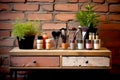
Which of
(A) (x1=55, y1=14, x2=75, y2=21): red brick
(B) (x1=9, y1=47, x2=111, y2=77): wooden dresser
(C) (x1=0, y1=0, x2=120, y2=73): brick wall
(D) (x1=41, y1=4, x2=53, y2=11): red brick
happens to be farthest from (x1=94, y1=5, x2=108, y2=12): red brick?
(B) (x1=9, y1=47, x2=111, y2=77): wooden dresser

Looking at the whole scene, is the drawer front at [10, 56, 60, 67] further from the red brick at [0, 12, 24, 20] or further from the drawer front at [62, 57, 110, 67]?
the red brick at [0, 12, 24, 20]

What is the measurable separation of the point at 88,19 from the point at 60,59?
45 centimetres

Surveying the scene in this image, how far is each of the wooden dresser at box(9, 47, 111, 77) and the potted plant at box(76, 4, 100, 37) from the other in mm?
249

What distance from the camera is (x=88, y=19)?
210 cm

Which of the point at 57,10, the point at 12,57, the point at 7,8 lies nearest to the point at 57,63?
the point at 12,57

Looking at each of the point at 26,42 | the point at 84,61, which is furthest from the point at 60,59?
the point at 26,42

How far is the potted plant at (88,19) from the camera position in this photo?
6.79ft

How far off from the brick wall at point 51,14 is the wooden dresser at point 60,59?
0.44 metres

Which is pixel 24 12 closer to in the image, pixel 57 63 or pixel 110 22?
pixel 57 63

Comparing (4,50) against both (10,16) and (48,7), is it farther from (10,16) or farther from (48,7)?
(48,7)

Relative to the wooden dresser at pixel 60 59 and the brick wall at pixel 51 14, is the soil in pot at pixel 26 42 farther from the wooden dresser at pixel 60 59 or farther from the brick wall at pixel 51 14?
the brick wall at pixel 51 14

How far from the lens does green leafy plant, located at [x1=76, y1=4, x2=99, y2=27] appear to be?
210cm

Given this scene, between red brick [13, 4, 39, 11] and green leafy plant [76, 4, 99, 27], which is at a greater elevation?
red brick [13, 4, 39, 11]

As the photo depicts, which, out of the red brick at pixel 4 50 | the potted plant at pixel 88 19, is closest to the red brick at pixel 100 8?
the potted plant at pixel 88 19
